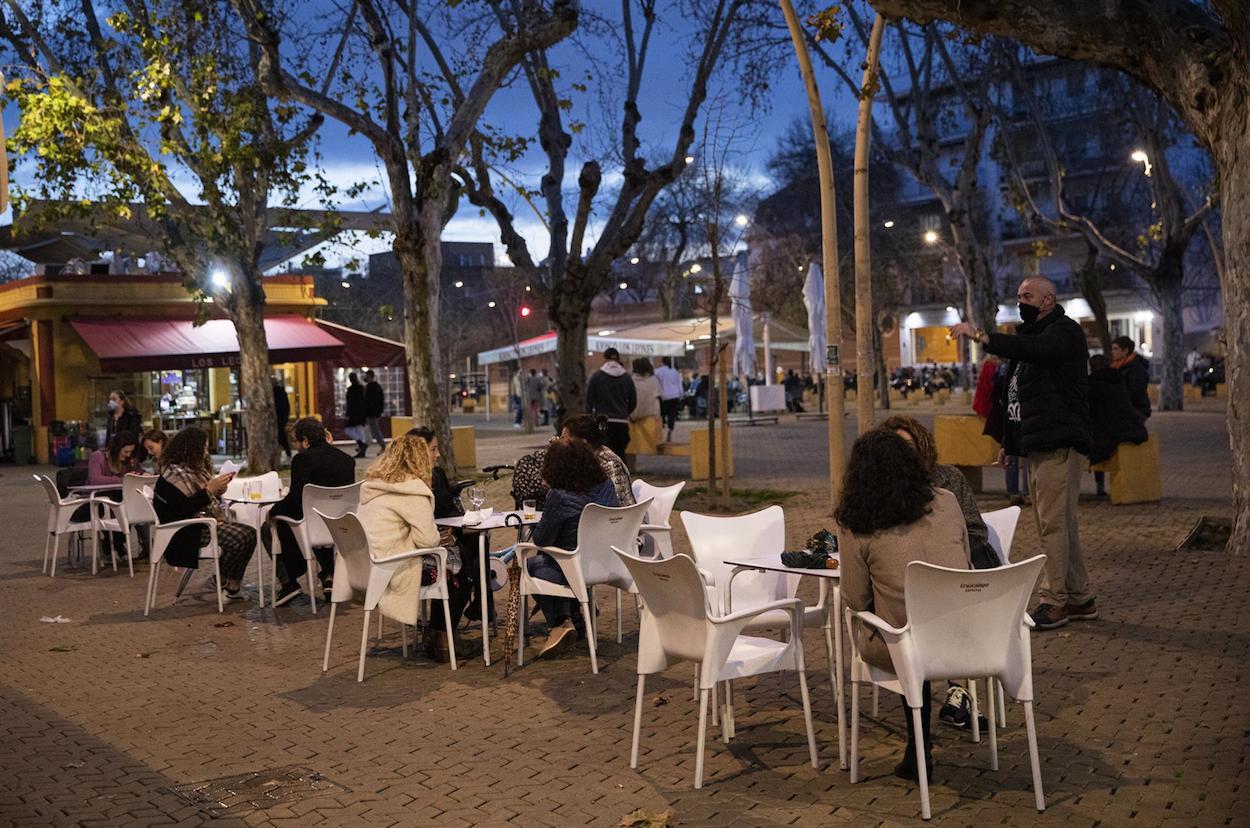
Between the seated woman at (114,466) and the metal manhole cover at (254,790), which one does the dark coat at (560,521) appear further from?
the seated woman at (114,466)

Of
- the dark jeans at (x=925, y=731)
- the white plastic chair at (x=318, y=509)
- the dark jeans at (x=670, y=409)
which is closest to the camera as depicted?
the dark jeans at (x=925, y=731)

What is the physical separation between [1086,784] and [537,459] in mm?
4569

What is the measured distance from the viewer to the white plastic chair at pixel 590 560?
757cm

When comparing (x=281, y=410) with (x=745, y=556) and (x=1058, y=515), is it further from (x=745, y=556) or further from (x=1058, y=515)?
(x=745, y=556)

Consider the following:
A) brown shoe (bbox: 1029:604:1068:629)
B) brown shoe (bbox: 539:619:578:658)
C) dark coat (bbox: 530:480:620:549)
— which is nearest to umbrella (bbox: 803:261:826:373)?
brown shoe (bbox: 1029:604:1068:629)

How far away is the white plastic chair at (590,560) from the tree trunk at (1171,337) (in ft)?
89.8

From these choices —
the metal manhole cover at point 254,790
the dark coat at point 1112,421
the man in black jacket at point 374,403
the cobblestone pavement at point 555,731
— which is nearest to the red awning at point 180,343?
the man in black jacket at point 374,403

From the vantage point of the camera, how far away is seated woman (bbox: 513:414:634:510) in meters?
8.27

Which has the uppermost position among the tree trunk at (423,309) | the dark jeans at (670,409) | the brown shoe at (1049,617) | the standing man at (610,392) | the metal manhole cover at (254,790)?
the tree trunk at (423,309)

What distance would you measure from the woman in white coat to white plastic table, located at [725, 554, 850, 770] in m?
2.00

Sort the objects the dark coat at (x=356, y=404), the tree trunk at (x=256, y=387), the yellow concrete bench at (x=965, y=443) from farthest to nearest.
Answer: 1. the dark coat at (x=356, y=404)
2. the tree trunk at (x=256, y=387)
3. the yellow concrete bench at (x=965, y=443)

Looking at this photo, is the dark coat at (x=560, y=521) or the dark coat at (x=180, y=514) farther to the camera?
the dark coat at (x=180, y=514)

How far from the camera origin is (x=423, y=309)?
17.4 meters

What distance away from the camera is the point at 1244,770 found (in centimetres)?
527
